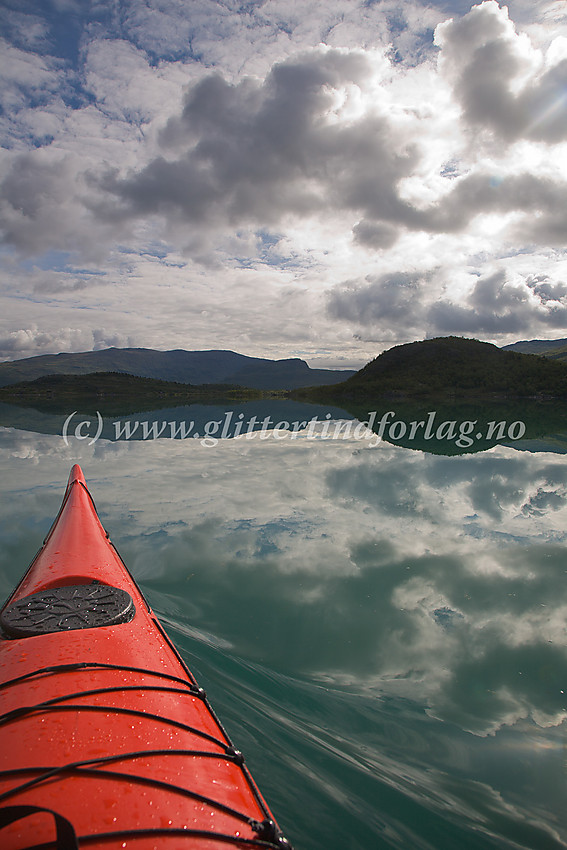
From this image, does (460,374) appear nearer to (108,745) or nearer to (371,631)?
(371,631)

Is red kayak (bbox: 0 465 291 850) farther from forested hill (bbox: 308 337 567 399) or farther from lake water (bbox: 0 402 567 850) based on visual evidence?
forested hill (bbox: 308 337 567 399)

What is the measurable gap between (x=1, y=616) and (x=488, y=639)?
6835 millimetres

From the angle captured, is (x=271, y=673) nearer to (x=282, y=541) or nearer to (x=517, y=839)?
(x=517, y=839)

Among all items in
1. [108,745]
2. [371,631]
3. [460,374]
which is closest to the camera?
[108,745]

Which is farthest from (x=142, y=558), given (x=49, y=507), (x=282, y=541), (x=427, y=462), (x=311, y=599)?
(x=427, y=462)

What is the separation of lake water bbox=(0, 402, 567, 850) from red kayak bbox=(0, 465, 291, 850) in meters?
1.21

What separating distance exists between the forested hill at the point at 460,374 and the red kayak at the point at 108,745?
11176 cm

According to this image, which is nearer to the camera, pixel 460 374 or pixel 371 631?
pixel 371 631

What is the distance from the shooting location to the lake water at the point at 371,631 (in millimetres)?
4012

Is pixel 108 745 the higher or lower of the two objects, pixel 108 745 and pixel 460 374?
the lower

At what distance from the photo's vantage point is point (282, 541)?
1094 centimetres

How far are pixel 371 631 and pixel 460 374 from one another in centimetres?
13561

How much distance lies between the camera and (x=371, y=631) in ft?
23.0

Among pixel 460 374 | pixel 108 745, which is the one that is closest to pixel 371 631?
pixel 108 745
